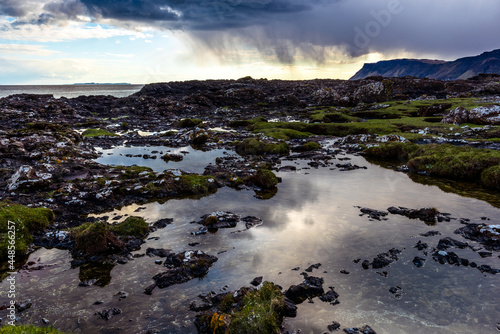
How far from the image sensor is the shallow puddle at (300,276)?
929cm

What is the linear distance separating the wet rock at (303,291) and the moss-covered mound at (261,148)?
79.6ft

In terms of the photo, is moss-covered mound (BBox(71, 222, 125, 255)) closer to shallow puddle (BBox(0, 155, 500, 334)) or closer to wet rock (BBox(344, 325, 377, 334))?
shallow puddle (BBox(0, 155, 500, 334))

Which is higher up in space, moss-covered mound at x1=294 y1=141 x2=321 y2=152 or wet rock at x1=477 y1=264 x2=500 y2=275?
moss-covered mound at x1=294 y1=141 x2=321 y2=152

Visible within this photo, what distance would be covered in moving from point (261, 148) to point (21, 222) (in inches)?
995

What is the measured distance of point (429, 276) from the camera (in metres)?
11.3

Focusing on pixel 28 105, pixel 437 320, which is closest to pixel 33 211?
pixel 437 320

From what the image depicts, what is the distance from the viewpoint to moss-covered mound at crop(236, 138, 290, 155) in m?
34.2

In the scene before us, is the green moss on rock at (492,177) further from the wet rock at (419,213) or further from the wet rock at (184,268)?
the wet rock at (184,268)

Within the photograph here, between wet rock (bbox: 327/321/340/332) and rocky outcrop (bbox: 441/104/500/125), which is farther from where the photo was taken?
rocky outcrop (bbox: 441/104/500/125)

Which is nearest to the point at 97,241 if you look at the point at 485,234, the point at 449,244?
the point at 449,244

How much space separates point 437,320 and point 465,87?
111939 mm

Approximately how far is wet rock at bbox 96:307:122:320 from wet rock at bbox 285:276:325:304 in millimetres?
6418

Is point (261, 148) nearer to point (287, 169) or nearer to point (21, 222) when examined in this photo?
point (287, 169)

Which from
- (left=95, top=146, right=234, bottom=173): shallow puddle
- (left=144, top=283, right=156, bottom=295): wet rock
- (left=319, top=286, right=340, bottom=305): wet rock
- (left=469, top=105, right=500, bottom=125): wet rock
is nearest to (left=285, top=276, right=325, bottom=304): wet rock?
(left=319, top=286, right=340, bottom=305): wet rock
